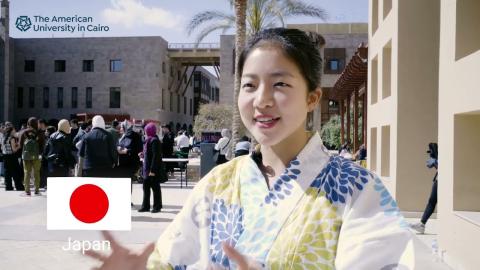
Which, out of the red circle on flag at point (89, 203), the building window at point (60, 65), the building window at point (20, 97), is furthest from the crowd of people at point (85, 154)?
the building window at point (20, 97)

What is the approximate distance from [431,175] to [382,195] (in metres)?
8.32

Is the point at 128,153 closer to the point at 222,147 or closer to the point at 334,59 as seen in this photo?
the point at 222,147

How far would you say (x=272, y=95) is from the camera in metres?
1.54

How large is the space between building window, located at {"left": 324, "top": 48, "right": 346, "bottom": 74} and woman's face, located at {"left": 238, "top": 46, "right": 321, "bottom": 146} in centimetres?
3325

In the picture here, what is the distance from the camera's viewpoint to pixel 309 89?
63.9 inches

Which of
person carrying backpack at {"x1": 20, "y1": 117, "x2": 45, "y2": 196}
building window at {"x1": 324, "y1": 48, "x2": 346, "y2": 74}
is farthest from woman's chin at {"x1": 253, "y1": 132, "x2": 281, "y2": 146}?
building window at {"x1": 324, "y1": 48, "x2": 346, "y2": 74}

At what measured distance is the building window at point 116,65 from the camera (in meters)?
39.2

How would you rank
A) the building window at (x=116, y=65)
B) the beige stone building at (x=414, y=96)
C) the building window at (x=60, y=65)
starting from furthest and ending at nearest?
the building window at (x=60, y=65) < the building window at (x=116, y=65) < the beige stone building at (x=414, y=96)

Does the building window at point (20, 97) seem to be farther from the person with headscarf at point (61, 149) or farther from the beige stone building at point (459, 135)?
the beige stone building at point (459, 135)

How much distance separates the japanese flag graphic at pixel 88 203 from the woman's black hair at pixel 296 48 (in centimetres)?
135

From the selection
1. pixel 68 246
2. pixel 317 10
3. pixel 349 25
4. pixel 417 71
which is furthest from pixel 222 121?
pixel 68 246

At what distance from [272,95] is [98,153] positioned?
6771 millimetres

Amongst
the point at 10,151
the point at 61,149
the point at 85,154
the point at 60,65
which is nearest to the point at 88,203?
the point at 85,154

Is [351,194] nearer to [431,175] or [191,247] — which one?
[191,247]
